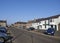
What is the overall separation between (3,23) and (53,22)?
6235 centimetres

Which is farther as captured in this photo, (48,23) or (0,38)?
(48,23)

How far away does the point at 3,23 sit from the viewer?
5054 inches

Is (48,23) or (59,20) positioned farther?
(48,23)

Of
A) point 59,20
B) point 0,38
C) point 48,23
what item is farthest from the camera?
point 48,23

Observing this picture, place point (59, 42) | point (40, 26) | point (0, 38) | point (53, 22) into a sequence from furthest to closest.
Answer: point (40, 26), point (53, 22), point (0, 38), point (59, 42)

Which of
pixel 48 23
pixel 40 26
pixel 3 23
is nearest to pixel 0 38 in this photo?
pixel 48 23

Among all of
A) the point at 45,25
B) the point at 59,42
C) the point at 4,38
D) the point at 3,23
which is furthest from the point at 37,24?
the point at 59,42

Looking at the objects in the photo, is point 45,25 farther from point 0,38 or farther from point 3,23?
point 0,38

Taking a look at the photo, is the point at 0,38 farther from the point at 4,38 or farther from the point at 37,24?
the point at 37,24

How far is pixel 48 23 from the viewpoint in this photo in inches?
3145

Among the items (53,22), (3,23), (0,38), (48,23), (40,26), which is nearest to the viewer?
(0,38)

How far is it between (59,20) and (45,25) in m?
15.6

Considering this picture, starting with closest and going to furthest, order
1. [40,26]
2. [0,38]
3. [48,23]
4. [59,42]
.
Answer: [59,42] → [0,38] → [48,23] → [40,26]

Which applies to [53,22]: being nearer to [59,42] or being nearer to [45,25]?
[45,25]
